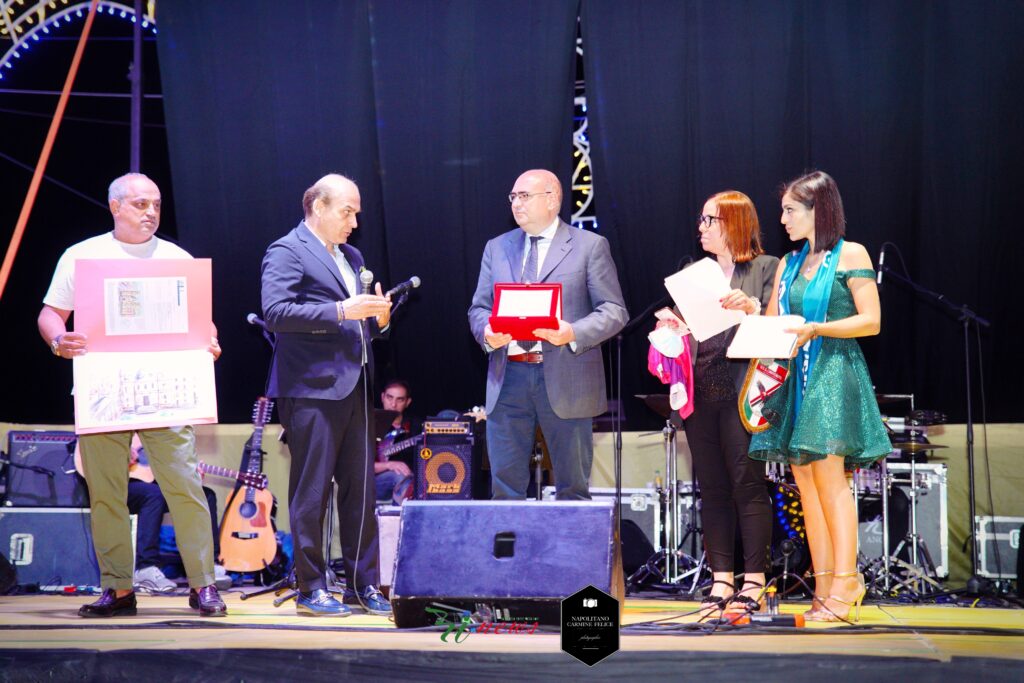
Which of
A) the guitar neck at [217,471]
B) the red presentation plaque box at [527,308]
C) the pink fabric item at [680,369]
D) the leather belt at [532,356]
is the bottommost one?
the guitar neck at [217,471]

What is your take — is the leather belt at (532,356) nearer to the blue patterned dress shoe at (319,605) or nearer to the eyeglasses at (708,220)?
the eyeglasses at (708,220)

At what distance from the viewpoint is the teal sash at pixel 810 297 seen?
138 inches

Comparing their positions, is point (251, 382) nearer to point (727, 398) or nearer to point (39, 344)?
point (39, 344)

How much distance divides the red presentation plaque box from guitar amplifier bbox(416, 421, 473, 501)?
1.79m

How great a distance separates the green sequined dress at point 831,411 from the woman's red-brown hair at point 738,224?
268mm

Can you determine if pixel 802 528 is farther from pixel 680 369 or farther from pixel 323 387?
pixel 323 387

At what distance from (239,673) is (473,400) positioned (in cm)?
328

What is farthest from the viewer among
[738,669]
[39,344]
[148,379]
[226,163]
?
[39,344]

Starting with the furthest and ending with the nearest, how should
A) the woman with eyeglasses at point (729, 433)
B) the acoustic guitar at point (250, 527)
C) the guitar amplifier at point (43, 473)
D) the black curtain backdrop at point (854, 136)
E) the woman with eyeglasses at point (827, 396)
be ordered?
the guitar amplifier at point (43, 473), the acoustic guitar at point (250, 527), the black curtain backdrop at point (854, 136), the woman with eyeglasses at point (729, 433), the woman with eyeglasses at point (827, 396)

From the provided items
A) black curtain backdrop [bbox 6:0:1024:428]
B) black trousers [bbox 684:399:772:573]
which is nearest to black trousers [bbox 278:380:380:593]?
black trousers [bbox 684:399:772:573]

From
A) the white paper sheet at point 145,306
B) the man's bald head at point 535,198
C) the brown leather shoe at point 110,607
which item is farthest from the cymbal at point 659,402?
the brown leather shoe at point 110,607

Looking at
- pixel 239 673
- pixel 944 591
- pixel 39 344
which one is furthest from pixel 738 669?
pixel 39 344

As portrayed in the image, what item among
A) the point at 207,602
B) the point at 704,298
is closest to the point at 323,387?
the point at 207,602

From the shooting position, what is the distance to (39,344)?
6730 mm
